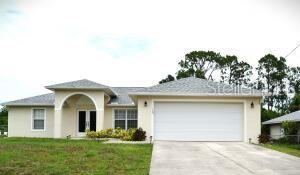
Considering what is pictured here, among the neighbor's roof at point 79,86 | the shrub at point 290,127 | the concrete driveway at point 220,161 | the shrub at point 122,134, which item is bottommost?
the concrete driveway at point 220,161

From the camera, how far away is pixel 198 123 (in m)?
23.9

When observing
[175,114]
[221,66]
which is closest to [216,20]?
[175,114]

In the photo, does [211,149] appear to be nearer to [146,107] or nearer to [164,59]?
[146,107]

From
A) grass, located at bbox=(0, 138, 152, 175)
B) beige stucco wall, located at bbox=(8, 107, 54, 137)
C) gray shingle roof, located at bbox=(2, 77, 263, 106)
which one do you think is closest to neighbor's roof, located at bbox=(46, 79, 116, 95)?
gray shingle roof, located at bbox=(2, 77, 263, 106)

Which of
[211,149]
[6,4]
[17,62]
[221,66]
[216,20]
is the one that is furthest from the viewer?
[221,66]

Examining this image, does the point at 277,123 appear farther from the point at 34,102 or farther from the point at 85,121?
the point at 34,102

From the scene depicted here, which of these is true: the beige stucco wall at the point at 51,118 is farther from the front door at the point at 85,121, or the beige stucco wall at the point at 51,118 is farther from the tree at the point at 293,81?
the tree at the point at 293,81

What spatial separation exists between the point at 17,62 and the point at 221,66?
32358mm

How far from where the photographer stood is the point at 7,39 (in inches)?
894

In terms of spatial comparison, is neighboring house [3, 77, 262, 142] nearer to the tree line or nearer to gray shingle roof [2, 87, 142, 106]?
gray shingle roof [2, 87, 142, 106]

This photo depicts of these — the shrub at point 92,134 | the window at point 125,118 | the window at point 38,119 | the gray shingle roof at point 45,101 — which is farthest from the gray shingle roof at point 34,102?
the window at point 125,118

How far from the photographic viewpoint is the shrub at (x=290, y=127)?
2625 centimetres

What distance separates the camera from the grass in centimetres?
1236

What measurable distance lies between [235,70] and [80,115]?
30.6m
